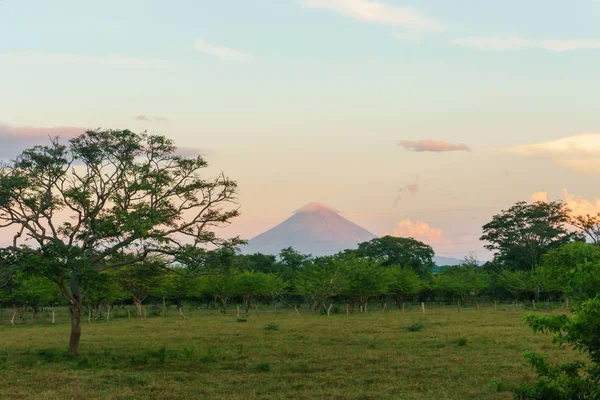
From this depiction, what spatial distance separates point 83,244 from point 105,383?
29.0ft

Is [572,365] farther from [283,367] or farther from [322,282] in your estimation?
[322,282]

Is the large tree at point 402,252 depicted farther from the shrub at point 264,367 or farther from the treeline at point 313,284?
the shrub at point 264,367

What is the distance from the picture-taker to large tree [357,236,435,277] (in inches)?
4434

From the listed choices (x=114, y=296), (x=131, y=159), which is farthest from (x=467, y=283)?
(x=131, y=159)

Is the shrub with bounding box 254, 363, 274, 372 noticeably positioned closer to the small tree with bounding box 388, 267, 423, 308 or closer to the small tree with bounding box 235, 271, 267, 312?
the small tree with bounding box 235, 271, 267, 312

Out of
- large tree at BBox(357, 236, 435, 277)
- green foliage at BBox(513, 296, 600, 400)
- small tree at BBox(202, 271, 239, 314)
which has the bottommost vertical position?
small tree at BBox(202, 271, 239, 314)

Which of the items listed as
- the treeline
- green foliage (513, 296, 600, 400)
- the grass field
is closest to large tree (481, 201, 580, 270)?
the treeline

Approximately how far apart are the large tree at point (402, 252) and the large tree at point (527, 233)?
14710 mm

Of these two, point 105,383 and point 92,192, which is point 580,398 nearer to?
point 105,383

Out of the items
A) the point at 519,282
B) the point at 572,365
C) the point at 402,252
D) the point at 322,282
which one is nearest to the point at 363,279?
the point at 322,282

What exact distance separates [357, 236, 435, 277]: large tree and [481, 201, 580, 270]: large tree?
14710 millimetres

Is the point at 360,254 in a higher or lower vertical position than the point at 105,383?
higher

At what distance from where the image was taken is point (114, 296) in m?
65.1

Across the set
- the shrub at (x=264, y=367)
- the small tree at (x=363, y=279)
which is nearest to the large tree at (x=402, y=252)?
the small tree at (x=363, y=279)
